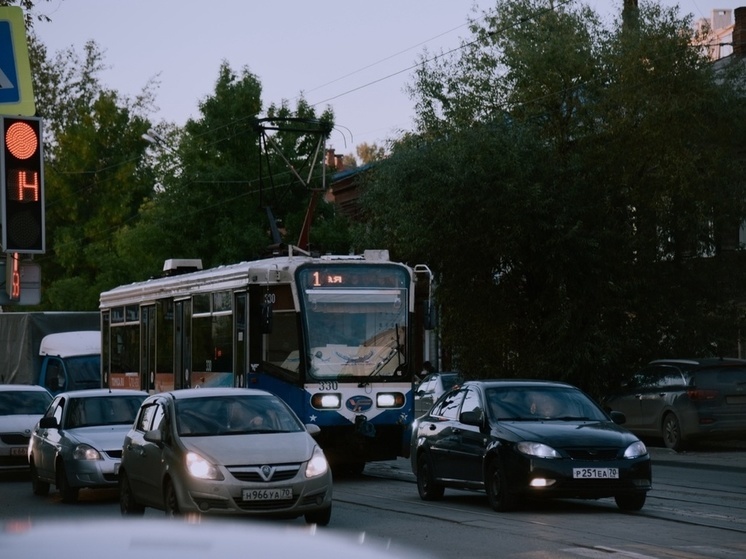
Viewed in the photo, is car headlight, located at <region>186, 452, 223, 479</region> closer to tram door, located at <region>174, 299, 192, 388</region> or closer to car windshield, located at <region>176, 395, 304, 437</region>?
car windshield, located at <region>176, 395, 304, 437</region>

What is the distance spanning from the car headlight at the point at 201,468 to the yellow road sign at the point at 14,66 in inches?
159

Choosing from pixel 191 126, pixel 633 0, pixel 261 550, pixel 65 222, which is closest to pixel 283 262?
pixel 633 0

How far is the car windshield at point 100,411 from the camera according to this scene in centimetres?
2117

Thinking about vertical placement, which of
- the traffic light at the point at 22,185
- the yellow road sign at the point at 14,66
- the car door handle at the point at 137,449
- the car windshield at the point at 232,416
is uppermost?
the yellow road sign at the point at 14,66

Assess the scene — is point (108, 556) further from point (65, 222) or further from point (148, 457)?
point (65, 222)

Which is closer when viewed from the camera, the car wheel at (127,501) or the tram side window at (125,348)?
the car wheel at (127,501)

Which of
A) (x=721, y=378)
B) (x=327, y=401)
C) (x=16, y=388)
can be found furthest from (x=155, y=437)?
(x=721, y=378)

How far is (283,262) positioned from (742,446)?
10482 mm

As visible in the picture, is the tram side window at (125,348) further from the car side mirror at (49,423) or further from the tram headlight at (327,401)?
the car side mirror at (49,423)

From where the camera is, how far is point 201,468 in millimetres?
14969

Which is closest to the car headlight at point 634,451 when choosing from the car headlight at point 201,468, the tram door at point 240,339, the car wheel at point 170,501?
the car headlight at point 201,468

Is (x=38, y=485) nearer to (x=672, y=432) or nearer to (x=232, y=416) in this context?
(x=232, y=416)

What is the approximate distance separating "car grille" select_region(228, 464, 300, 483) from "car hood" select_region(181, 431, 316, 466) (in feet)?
0.19

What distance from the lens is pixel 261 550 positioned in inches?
140
